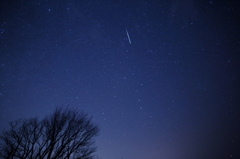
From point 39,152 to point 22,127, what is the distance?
2.57 metres

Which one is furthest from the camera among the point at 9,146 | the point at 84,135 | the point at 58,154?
the point at 84,135

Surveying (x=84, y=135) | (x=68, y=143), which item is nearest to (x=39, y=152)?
(x=68, y=143)

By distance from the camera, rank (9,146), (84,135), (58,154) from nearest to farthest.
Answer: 1. (58,154)
2. (9,146)
3. (84,135)

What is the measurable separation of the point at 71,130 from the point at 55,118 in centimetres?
158

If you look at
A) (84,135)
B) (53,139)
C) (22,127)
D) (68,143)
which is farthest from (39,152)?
(84,135)

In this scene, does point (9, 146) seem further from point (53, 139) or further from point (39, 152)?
point (53, 139)

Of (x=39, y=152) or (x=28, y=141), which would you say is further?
(x=28, y=141)

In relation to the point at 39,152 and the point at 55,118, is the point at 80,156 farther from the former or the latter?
the point at 55,118

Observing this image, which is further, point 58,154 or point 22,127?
point 22,127

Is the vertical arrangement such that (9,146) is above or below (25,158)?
above

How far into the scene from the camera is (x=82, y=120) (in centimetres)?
984

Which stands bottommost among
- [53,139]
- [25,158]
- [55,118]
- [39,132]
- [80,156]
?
[80,156]

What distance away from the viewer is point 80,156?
360 inches

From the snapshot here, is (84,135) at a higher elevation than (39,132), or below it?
below
